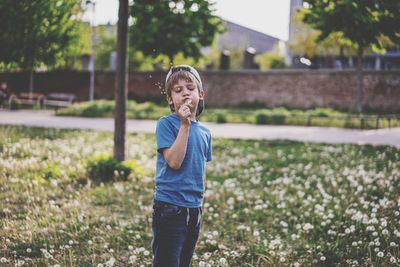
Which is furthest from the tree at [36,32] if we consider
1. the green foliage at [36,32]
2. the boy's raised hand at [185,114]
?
the boy's raised hand at [185,114]

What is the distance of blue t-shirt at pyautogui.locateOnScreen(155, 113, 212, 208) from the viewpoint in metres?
2.88

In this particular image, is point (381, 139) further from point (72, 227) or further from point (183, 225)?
point (183, 225)

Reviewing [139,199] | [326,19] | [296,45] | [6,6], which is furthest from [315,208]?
[296,45]

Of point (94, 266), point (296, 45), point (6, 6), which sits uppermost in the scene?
point (296, 45)

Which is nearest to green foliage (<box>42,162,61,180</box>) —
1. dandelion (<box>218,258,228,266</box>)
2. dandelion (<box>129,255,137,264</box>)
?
dandelion (<box>129,255,137,264</box>)

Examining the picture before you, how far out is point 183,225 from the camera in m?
2.86

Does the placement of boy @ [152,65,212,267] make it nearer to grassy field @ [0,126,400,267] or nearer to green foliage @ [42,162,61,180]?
grassy field @ [0,126,400,267]

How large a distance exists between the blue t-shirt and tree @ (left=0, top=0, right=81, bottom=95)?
609cm

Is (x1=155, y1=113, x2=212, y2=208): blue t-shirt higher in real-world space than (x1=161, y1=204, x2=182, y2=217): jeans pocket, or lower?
higher

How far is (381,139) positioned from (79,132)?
9067mm

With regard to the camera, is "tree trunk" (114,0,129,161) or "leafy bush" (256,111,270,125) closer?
"tree trunk" (114,0,129,161)

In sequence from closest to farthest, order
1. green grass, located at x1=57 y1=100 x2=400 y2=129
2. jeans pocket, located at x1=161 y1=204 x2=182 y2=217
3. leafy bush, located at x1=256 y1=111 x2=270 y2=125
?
jeans pocket, located at x1=161 y1=204 x2=182 y2=217, green grass, located at x1=57 y1=100 x2=400 y2=129, leafy bush, located at x1=256 y1=111 x2=270 y2=125

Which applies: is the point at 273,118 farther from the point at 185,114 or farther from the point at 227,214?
the point at 185,114

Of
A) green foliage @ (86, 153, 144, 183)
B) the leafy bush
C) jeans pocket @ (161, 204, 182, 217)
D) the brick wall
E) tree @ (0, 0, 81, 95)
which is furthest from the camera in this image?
the brick wall
